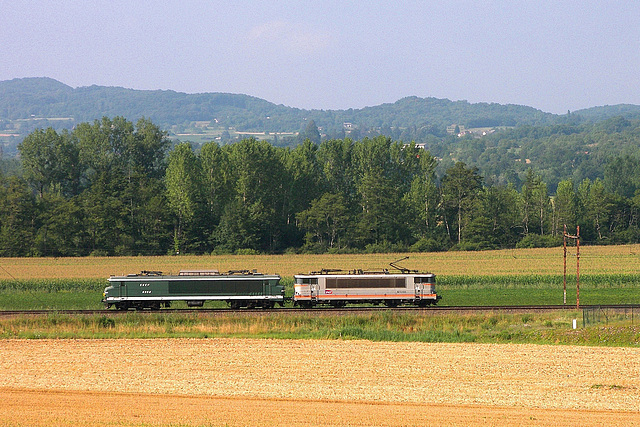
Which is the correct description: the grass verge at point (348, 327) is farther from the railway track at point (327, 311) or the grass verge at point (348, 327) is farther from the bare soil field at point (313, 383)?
the bare soil field at point (313, 383)

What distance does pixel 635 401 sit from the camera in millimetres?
27219

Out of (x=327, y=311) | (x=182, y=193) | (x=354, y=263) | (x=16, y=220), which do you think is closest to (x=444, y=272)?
(x=354, y=263)

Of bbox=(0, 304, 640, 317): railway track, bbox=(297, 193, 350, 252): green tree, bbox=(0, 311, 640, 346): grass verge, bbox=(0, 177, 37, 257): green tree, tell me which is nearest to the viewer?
bbox=(0, 311, 640, 346): grass verge

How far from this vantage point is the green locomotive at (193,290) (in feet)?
181

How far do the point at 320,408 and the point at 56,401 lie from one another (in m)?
9.61

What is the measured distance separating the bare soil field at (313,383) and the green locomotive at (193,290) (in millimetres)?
15400

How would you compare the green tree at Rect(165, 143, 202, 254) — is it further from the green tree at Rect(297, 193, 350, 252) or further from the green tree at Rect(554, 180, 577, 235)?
the green tree at Rect(554, 180, 577, 235)

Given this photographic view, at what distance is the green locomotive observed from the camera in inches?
2172

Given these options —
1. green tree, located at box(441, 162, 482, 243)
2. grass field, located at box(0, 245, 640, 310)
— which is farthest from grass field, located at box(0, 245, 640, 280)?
green tree, located at box(441, 162, 482, 243)

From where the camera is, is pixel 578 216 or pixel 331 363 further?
pixel 578 216

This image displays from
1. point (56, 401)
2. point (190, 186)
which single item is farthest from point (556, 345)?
point (190, 186)

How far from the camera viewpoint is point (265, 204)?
4678 inches

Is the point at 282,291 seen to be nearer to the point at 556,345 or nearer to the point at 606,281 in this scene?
the point at 556,345

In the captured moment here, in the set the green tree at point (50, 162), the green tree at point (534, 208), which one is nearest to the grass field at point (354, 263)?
the green tree at point (534, 208)
